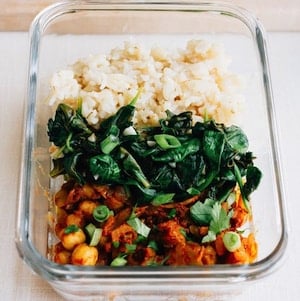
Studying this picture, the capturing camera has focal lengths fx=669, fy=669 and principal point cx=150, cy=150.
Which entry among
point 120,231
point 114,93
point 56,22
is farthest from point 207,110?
point 56,22

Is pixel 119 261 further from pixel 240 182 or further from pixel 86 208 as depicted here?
pixel 240 182

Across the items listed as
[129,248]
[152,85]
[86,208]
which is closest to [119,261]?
[129,248]

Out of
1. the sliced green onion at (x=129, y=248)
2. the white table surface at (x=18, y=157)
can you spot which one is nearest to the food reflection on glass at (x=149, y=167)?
the sliced green onion at (x=129, y=248)

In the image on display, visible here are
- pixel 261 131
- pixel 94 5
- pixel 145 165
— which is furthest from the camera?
pixel 94 5

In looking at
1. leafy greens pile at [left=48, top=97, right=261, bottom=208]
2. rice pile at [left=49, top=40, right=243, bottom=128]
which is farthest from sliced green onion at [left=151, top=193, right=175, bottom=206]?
rice pile at [left=49, top=40, right=243, bottom=128]

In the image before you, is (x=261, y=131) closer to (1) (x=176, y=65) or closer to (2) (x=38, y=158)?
(1) (x=176, y=65)

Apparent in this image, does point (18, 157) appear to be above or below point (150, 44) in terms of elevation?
below

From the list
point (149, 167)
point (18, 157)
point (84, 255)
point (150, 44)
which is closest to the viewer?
point (84, 255)
